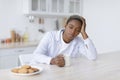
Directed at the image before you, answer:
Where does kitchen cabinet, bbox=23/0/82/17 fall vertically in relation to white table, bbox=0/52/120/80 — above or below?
above

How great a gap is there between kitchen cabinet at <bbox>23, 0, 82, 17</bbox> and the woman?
1761 mm

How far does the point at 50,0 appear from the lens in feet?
12.8

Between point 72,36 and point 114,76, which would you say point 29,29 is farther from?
point 114,76

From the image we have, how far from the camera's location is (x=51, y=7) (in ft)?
12.9

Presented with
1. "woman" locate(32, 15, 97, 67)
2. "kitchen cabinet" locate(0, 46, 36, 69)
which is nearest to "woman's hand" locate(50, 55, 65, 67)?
"woman" locate(32, 15, 97, 67)

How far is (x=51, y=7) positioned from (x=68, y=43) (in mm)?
1996

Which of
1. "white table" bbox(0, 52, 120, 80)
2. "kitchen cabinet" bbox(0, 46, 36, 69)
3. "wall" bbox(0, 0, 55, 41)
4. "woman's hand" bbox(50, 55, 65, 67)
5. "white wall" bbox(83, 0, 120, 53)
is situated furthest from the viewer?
"white wall" bbox(83, 0, 120, 53)

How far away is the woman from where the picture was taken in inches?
76.5

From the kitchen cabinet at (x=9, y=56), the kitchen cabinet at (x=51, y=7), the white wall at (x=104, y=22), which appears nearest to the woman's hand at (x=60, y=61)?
the kitchen cabinet at (x=9, y=56)

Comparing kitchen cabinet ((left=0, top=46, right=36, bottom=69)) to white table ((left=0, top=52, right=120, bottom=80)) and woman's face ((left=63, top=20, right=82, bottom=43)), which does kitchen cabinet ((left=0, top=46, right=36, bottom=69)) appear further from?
white table ((left=0, top=52, right=120, bottom=80))

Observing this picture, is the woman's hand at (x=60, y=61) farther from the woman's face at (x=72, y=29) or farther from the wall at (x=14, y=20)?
the wall at (x=14, y=20)

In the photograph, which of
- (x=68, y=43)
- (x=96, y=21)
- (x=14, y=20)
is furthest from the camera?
(x=96, y=21)

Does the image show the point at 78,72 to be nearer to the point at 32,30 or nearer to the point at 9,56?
the point at 9,56

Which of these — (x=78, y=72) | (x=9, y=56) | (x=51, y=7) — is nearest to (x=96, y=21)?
(x=51, y=7)
